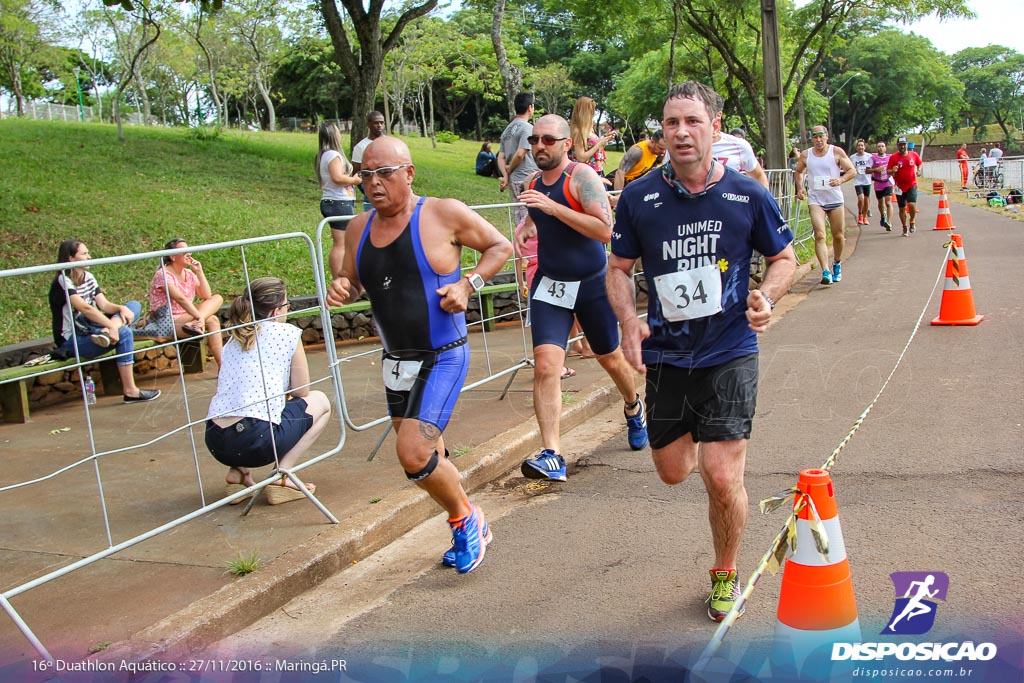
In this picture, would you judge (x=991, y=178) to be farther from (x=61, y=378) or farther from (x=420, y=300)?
(x=420, y=300)

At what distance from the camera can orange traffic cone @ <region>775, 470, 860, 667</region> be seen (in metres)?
3.00

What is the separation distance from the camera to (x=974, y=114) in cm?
10450

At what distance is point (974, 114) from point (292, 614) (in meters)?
115

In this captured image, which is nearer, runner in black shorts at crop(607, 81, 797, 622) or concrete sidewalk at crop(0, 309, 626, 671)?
runner in black shorts at crop(607, 81, 797, 622)

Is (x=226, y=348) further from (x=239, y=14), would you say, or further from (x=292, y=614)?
(x=239, y=14)

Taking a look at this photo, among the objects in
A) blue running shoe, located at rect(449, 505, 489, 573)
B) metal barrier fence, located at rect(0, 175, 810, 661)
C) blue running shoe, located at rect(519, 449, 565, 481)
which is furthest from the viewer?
blue running shoe, located at rect(519, 449, 565, 481)

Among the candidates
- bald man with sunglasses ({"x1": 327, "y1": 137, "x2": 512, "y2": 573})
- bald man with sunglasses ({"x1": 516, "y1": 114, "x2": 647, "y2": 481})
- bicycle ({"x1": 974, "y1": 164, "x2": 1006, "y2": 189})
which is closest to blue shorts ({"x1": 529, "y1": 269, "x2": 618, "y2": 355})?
bald man with sunglasses ({"x1": 516, "y1": 114, "x2": 647, "y2": 481})

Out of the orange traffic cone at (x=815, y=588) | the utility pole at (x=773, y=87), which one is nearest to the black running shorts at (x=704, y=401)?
the orange traffic cone at (x=815, y=588)

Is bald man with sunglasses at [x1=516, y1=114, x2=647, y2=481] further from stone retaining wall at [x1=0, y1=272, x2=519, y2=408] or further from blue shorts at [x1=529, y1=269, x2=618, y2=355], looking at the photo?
stone retaining wall at [x1=0, y1=272, x2=519, y2=408]

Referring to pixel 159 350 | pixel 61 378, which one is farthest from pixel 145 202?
pixel 61 378

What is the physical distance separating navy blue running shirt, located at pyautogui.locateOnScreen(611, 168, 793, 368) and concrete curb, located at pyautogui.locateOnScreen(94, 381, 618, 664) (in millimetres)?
1866

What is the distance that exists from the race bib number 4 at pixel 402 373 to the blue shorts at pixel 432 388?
1 cm

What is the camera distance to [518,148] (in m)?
9.52

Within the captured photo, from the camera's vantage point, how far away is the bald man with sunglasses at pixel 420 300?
430 cm
